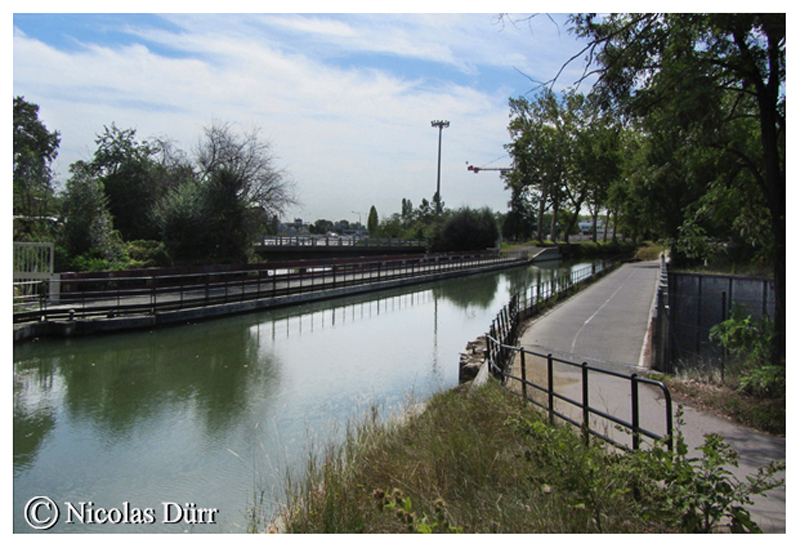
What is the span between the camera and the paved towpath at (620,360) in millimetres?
5512

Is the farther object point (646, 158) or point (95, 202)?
point (646, 158)

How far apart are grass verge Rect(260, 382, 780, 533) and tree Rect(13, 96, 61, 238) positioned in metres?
26.2

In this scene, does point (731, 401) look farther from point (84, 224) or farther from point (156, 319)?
point (84, 224)

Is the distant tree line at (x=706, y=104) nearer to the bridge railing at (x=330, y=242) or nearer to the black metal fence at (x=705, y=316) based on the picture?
the black metal fence at (x=705, y=316)

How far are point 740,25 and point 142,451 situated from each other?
34.5ft

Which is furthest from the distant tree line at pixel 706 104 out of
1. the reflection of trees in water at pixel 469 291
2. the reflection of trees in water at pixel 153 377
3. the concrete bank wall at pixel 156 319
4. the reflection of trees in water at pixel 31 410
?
the reflection of trees in water at pixel 469 291

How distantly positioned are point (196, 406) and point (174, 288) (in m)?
10.5

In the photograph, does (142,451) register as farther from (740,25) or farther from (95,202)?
(95,202)

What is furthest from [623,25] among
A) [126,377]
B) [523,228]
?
[523,228]

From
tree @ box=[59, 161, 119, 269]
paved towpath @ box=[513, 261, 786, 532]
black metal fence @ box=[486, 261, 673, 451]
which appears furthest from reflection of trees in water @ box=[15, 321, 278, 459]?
tree @ box=[59, 161, 119, 269]

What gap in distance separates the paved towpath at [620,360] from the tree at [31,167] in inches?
964

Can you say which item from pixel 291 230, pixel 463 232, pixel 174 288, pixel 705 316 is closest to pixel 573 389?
pixel 705 316

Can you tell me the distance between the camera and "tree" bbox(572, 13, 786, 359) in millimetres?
7391

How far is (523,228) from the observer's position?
93938mm
